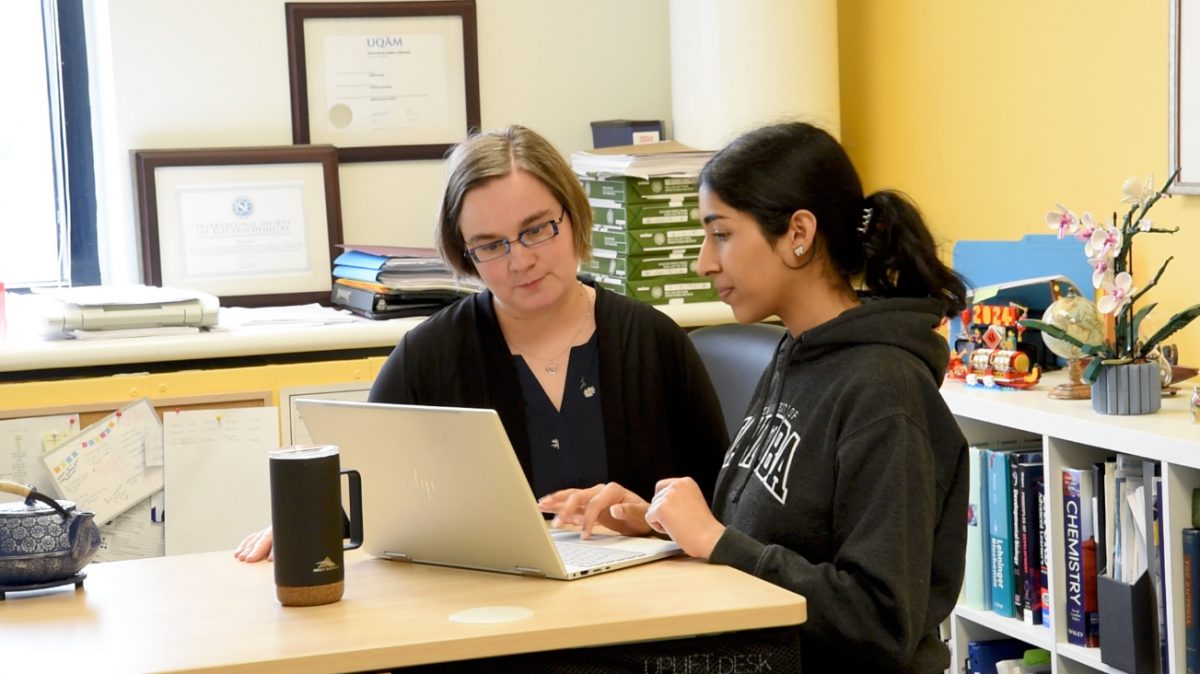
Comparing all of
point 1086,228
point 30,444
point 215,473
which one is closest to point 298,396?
point 215,473

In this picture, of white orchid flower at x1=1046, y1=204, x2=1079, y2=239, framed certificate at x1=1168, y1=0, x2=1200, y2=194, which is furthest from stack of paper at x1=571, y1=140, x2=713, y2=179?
framed certificate at x1=1168, y1=0, x2=1200, y2=194

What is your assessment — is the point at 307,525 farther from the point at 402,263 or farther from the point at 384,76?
the point at 384,76

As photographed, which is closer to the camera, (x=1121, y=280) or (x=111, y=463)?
(x=1121, y=280)

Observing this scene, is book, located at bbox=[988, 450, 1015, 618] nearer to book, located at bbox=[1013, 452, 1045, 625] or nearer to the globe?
book, located at bbox=[1013, 452, 1045, 625]

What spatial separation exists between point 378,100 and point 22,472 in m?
1.14

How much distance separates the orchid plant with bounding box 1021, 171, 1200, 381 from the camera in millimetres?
2258

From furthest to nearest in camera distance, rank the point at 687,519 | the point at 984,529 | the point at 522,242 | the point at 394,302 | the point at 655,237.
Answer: the point at 655,237
the point at 394,302
the point at 984,529
the point at 522,242
the point at 687,519

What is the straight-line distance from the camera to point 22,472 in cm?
263

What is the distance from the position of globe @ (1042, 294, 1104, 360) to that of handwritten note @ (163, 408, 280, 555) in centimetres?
144

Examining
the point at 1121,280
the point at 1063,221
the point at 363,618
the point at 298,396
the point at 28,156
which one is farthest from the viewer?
the point at 28,156

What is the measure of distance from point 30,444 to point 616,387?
1167 millimetres

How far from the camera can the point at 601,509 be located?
1802mm

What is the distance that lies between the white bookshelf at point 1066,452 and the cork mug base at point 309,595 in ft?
3.92

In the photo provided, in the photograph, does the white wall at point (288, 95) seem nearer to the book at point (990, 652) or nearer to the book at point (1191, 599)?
the book at point (990, 652)
